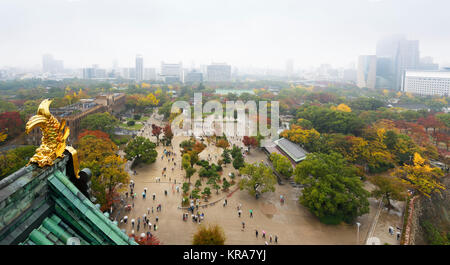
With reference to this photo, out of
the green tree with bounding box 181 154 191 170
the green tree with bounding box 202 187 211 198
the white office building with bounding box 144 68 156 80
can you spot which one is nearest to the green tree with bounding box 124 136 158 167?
the green tree with bounding box 181 154 191 170

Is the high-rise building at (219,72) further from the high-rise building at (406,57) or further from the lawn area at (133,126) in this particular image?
the lawn area at (133,126)

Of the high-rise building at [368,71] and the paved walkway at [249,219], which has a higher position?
the high-rise building at [368,71]

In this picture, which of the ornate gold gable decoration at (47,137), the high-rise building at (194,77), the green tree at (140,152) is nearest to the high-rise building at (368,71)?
the high-rise building at (194,77)

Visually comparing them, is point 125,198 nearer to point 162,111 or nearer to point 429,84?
point 162,111

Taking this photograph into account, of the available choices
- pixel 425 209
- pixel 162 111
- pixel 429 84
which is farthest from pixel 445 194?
pixel 429 84

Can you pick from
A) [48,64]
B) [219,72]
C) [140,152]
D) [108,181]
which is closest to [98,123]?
[140,152]

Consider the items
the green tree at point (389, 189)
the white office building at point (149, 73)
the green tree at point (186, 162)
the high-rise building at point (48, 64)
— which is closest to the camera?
the green tree at point (389, 189)

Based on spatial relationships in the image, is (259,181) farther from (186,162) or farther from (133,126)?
(133,126)
